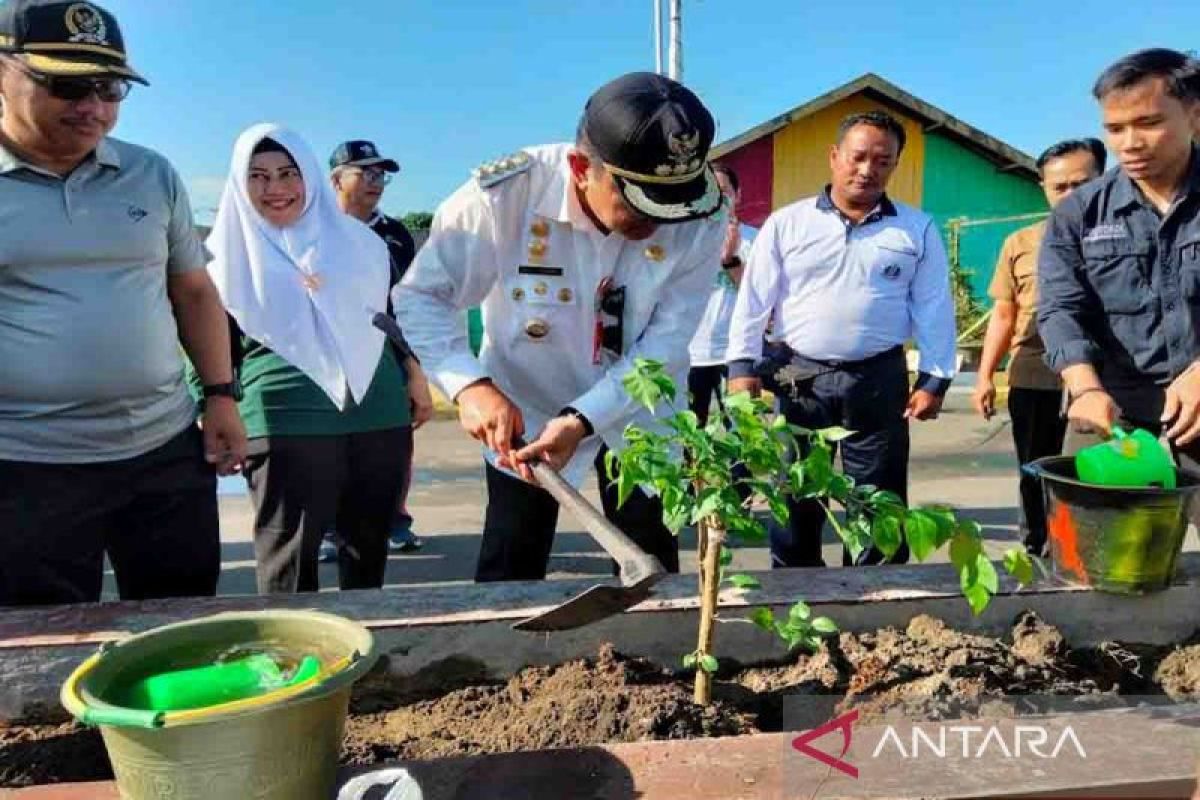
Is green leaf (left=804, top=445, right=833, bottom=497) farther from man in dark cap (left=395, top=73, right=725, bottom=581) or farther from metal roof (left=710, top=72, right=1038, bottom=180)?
metal roof (left=710, top=72, right=1038, bottom=180)

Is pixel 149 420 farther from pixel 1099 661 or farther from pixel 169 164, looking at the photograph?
pixel 1099 661

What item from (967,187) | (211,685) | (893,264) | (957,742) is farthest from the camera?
(967,187)

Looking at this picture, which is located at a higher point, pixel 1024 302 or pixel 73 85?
pixel 73 85

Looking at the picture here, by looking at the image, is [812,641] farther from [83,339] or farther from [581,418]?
[83,339]

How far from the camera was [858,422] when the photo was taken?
10.7ft

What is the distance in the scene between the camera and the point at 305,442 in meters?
2.59

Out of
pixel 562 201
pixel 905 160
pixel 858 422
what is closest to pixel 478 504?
pixel 858 422

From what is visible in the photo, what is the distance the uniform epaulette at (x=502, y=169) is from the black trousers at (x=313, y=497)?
915mm

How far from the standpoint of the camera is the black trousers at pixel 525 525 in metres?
2.38

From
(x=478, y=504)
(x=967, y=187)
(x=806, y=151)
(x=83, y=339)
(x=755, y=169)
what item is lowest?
(x=478, y=504)

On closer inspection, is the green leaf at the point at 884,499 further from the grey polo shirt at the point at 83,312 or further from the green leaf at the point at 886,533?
the grey polo shirt at the point at 83,312

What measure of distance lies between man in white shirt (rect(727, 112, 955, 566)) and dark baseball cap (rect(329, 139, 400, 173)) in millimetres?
1642

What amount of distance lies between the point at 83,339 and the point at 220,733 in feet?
4.10

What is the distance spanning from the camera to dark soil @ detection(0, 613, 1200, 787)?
150cm
